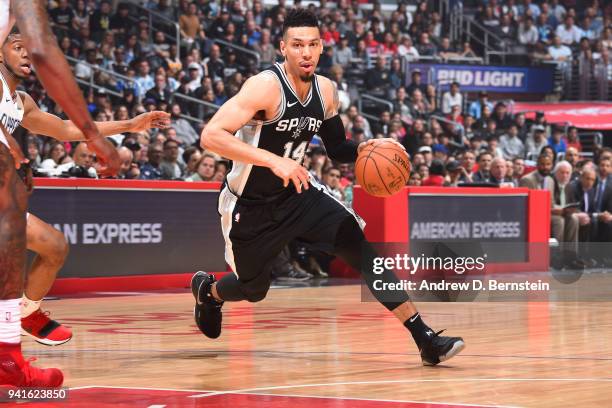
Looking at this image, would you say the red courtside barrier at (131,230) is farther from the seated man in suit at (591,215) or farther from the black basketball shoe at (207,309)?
the seated man in suit at (591,215)

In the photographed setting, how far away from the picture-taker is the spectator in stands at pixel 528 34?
30.4m

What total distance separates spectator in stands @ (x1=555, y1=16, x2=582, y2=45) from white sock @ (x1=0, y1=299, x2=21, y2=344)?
2756cm

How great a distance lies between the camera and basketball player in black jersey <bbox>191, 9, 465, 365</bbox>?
22.0 feet

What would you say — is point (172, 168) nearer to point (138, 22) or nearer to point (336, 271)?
point (336, 271)

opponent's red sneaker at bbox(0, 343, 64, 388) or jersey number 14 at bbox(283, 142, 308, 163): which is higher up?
jersey number 14 at bbox(283, 142, 308, 163)

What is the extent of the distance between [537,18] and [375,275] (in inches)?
1014

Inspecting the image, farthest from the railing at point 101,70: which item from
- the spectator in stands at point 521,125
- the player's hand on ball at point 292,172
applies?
the player's hand on ball at point 292,172

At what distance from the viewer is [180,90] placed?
66.4 feet

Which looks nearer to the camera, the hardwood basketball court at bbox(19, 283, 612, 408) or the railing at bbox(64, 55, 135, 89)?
the hardwood basketball court at bbox(19, 283, 612, 408)

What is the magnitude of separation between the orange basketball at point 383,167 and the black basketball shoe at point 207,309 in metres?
1.34

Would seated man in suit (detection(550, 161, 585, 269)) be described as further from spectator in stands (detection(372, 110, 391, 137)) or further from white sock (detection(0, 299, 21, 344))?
white sock (detection(0, 299, 21, 344))

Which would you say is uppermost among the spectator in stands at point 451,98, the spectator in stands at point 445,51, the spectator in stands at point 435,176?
the spectator in stands at point 445,51

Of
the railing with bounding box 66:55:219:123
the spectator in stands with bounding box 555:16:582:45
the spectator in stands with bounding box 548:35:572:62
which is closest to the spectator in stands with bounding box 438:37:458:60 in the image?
the spectator in stands with bounding box 548:35:572:62

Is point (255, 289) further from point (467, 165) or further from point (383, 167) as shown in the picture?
point (467, 165)
